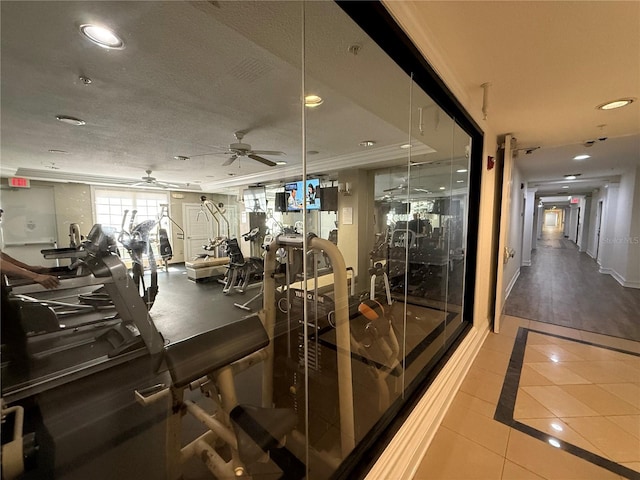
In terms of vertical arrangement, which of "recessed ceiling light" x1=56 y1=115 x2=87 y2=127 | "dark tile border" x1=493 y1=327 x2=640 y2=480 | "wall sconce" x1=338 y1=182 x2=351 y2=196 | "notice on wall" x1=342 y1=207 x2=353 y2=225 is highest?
"recessed ceiling light" x1=56 y1=115 x2=87 y2=127

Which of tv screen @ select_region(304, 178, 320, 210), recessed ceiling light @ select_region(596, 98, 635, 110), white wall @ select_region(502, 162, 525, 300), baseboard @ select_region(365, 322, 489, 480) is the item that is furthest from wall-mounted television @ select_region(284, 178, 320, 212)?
white wall @ select_region(502, 162, 525, 300)

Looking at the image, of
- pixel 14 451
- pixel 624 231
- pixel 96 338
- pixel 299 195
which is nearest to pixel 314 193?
pixel 299 195

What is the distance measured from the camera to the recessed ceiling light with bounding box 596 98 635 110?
2029 millimetres

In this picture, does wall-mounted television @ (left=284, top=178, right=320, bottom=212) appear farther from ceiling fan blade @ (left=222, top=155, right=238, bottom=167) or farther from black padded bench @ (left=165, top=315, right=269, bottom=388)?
A: ceiling fan blade @ (left=222, top=155, right=238, bottom=167)

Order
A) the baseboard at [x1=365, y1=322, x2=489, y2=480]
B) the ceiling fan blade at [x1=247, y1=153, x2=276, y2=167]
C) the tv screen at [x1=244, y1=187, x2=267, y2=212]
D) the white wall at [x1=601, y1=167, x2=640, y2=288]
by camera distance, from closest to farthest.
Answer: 1. the baseboard at [x1=365, y1=322, x2=489, y2=480]
2. the tv screen at [x1=244, y1=187, x2=267, y2=212]
3. the ceiling fan blade at [x1=247, y1=153, x2=276, y2=167]
4. the white wall at [x1=601, y1=167, x2=640, y2=288]

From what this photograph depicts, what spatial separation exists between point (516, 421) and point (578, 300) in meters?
3.85

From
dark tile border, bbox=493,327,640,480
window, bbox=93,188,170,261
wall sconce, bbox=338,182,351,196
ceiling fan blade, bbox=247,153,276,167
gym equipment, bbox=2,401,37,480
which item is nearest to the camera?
gym equipment, bbox=2,401,37,480

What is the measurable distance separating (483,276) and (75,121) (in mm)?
4056

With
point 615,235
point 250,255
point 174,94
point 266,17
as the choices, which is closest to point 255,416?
point 250,255

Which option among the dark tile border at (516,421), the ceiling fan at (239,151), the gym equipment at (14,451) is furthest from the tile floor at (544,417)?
the ceiling fan at (239,151)

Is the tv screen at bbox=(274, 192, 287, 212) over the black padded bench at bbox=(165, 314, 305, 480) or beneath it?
over

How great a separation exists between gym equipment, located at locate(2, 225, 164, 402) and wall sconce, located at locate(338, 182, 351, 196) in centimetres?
241

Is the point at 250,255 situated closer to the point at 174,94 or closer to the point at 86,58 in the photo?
the point at 174,94

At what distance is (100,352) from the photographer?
2.52 metres
